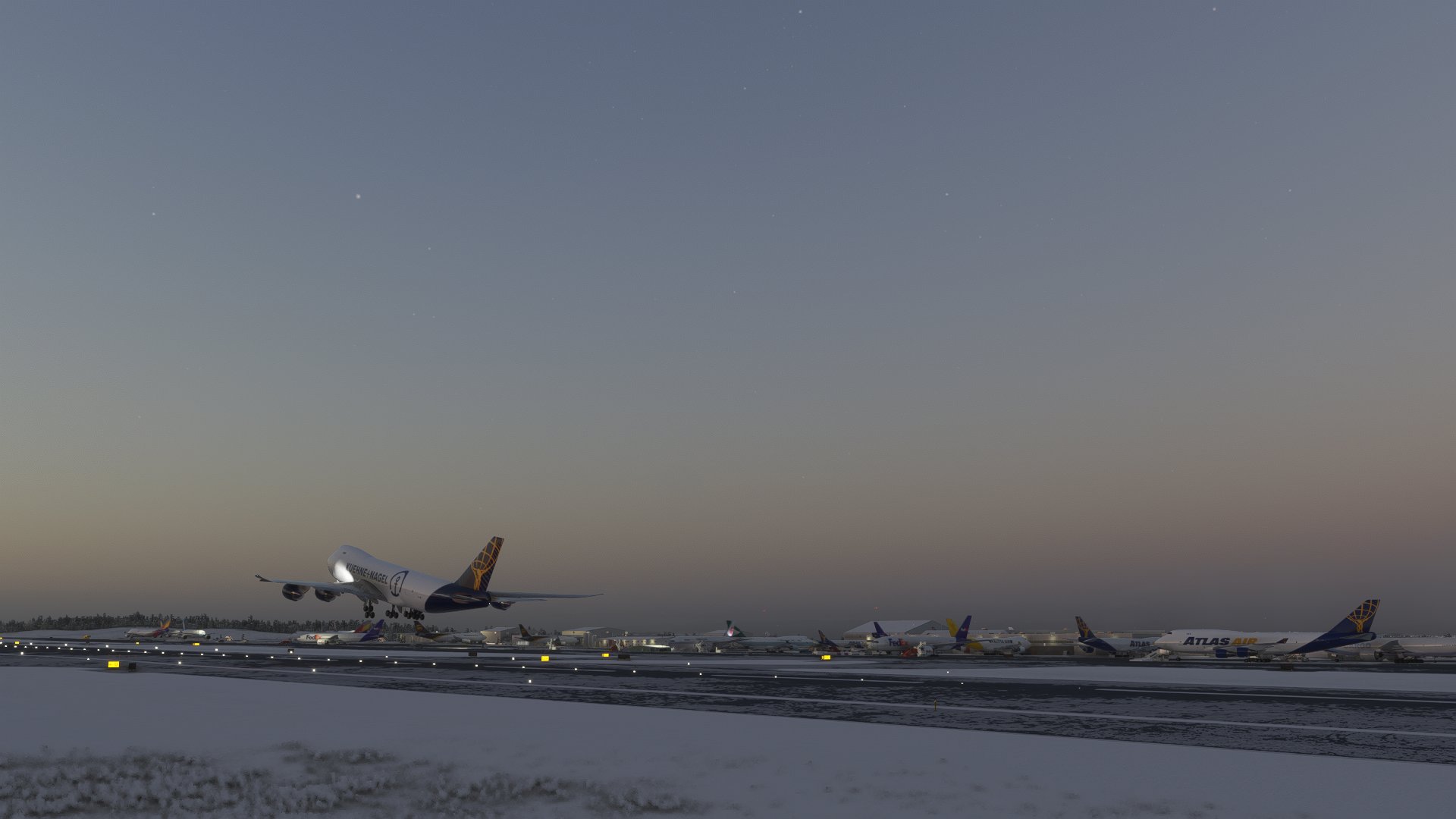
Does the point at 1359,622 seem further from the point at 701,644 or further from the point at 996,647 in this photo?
the point at 701,644

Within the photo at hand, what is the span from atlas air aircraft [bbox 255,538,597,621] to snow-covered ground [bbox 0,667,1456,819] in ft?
207

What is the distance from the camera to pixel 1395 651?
113875 millimetres

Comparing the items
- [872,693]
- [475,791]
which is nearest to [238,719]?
[475,791]

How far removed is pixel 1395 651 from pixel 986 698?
93.3 metres

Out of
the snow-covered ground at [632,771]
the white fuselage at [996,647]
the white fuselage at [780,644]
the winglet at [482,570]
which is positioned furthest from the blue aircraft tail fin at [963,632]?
the snow-covered ground at [632,771]

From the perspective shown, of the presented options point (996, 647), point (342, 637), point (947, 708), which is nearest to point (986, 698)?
point (947, 708)

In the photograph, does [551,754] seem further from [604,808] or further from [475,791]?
[604,808]

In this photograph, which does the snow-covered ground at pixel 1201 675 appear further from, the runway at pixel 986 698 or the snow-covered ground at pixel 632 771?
the snow-covered ground at pixel 632 771

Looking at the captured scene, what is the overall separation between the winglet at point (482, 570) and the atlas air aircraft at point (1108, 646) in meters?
74.5

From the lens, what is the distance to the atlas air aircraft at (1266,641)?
109 meters

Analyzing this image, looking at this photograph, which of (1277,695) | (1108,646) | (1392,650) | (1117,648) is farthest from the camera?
(1117,648)

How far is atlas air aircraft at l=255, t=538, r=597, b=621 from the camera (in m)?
99.1

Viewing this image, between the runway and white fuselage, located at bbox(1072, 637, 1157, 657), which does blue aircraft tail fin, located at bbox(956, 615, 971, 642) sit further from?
the runway

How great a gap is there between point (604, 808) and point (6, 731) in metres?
22.4
